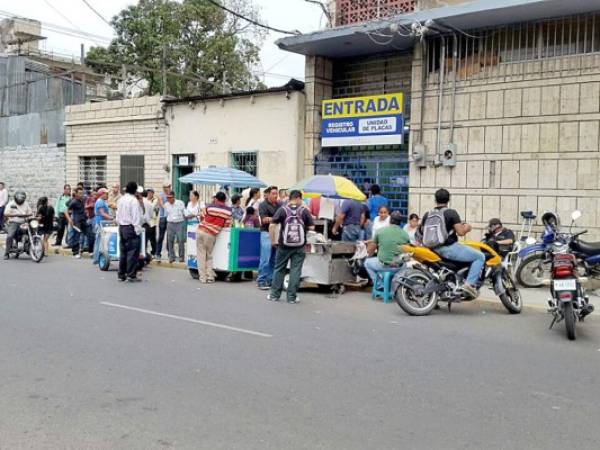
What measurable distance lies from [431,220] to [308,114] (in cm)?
919

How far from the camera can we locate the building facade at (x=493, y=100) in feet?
44.7

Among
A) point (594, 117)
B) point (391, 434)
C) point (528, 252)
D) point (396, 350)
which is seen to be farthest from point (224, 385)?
point (594, 117)

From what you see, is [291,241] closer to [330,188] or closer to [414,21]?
[330,188]

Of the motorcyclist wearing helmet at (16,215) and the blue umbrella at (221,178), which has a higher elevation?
the blue umbrella at (221,178)

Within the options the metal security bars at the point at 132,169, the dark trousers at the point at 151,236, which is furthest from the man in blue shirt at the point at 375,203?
the metal security bars at the point at 132,169

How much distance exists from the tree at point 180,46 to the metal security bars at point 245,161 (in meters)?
15.9

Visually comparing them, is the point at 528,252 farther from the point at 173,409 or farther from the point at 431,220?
the point at 173,409

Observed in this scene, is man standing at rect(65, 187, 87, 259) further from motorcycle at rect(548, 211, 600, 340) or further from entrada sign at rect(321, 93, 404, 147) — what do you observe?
motorcycle at rect(548, 211, 600, 340)

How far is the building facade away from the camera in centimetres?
1363

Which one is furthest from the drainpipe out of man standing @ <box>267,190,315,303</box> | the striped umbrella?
man standing @ <box>267,190,315,303</box>

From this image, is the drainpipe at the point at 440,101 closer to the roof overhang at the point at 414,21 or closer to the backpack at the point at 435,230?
the roof overhang at the point at 414,21

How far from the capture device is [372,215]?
48.4ft

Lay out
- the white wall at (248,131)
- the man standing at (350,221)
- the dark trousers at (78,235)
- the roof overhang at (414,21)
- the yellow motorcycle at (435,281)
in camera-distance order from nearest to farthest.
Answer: the yellow motorcycle at (435,281), the man standing at (350,221), the roof overhang at (414,21), the dark trousers at (78,235), the white wall at (248,131)

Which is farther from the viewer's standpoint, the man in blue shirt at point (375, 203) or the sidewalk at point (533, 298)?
the man in blue shirt at point (375, 203)
